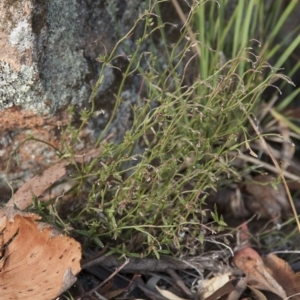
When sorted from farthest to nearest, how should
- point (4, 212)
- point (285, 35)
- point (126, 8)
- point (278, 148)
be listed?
point (285, 35) < point (278, 148) < point (126, 8) < point (4, 212)

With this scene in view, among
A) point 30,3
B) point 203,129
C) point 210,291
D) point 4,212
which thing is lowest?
point 210,291

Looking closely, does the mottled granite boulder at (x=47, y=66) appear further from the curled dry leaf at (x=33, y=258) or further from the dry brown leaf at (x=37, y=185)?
the curled dry leaf at (x=33, y=258)

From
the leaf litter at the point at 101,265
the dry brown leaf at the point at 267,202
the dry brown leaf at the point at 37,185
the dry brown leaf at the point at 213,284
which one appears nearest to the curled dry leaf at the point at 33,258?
the leaf litter at the point at 101,265

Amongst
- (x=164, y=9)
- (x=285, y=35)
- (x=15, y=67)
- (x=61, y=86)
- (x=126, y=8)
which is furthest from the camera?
(x=285, y=35)

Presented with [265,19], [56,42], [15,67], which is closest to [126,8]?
[56,42]

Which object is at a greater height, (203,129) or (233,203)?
(203,129)

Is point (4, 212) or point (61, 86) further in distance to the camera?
point (61, 86)

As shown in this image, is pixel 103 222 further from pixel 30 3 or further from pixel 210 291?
pixel 30 3

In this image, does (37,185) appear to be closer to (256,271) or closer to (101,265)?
(101,265)
